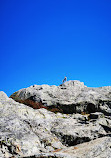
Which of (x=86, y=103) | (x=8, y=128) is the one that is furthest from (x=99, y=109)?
(x=8, y=128)

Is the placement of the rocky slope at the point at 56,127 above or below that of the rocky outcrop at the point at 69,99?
below

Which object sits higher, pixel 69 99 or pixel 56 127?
pixel 69 99

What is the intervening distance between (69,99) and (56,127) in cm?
1243

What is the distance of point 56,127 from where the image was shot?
20469mm

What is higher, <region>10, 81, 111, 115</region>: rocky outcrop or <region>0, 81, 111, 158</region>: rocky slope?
<region>10, 81, 111, 115</region>: rocky outcrop

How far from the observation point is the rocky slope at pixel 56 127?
44.9ft

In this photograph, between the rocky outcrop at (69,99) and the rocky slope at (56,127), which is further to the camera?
the rocky outcrop at (69,99)

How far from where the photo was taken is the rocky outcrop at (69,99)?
98.8ft

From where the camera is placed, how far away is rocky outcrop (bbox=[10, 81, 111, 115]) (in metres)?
30.1

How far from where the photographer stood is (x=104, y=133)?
63.1 ft

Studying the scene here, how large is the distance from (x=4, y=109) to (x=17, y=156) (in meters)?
10.0

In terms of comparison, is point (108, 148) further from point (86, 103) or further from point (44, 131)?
point (86, 103)

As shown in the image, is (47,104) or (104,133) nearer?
(104,133)

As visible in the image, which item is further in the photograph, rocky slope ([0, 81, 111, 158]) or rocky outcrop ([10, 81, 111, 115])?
rocky outcrop ([10, 81, 111, 115])
